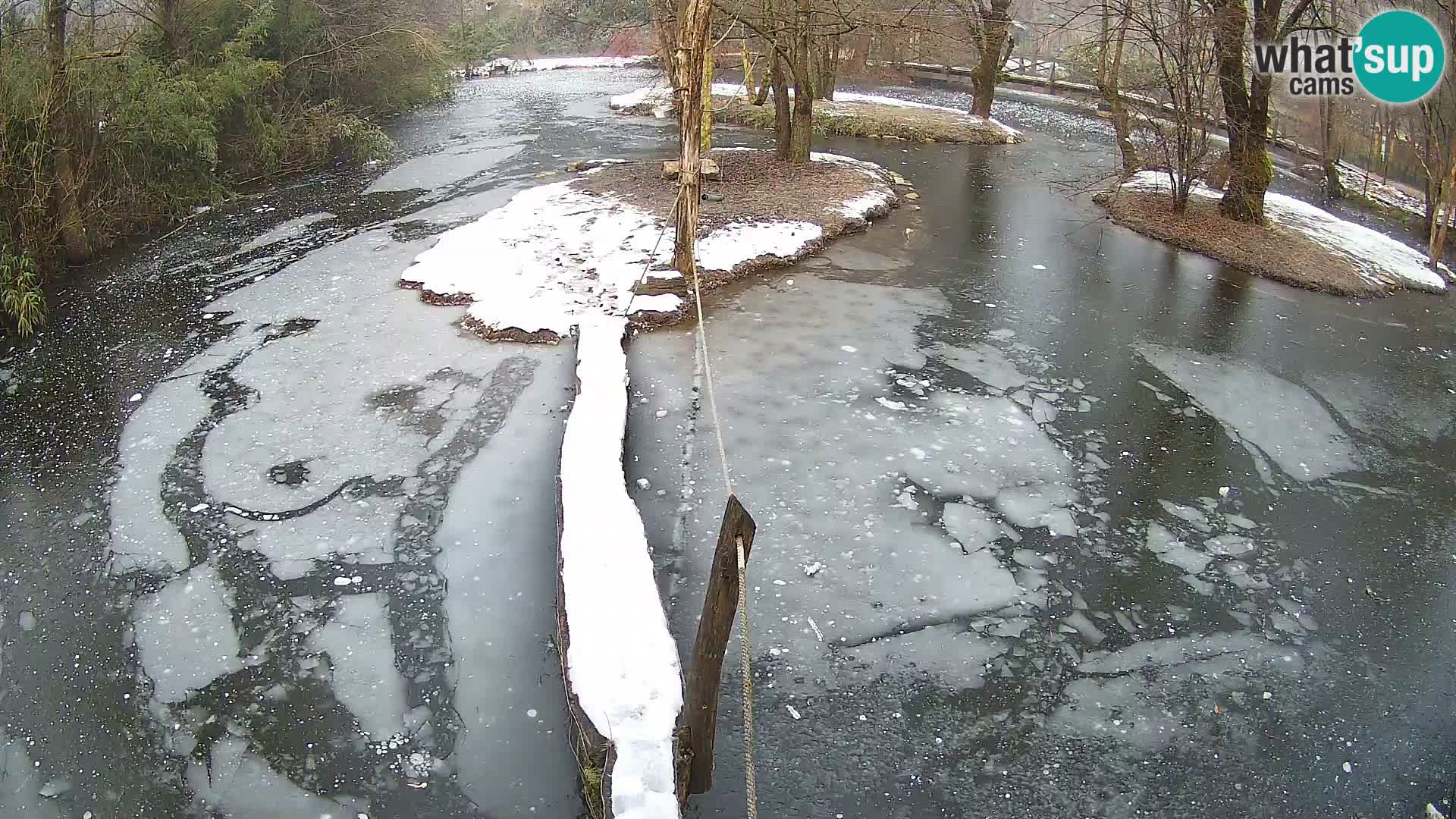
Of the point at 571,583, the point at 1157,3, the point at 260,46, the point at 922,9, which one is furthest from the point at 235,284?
the point at 922,9

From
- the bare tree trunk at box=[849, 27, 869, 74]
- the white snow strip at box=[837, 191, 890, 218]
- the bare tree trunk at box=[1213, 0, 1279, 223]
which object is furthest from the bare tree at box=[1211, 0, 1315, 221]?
the bare tree trunk at box=[849, 27, 869, 74]

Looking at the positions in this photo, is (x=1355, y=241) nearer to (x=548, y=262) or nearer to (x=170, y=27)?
(x=548, y=262)

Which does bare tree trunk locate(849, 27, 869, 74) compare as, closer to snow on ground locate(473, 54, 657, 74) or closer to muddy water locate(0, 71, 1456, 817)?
snow on ground locate(473, 54, 657, 74)

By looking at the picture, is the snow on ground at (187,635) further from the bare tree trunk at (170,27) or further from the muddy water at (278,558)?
the bare tree trunk at (170,27)

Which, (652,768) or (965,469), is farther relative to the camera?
(965,469)

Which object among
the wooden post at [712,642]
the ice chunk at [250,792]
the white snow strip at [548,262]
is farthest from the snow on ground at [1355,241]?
the ice chunk at [250,792]

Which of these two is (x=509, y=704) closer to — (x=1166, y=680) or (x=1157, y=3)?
(x=1166, y=680)
